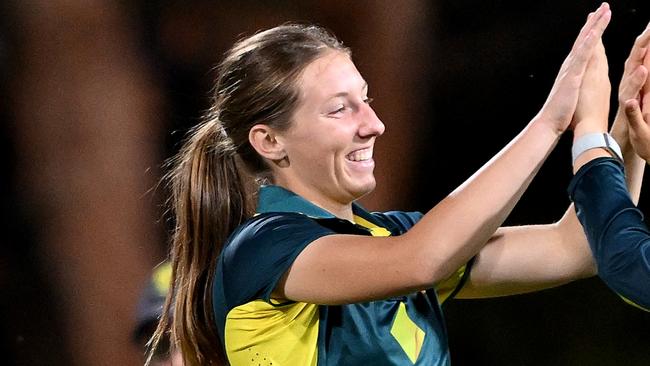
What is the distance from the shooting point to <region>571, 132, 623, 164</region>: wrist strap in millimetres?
1309

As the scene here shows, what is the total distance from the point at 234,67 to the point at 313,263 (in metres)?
0.31

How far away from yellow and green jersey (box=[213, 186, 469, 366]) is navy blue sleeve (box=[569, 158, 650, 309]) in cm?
24

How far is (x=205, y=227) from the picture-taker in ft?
4.72

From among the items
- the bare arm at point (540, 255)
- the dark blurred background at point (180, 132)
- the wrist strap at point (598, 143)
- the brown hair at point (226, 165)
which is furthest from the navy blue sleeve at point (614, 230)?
the dark blurred background at point (180, 132)

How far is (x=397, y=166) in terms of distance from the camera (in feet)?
7.20

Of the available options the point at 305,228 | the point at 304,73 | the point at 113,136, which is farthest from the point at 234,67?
the point at 113,136

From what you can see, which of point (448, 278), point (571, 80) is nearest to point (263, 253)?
point (448, 278)

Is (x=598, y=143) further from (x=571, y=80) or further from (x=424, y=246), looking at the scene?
(x=424, y=246)

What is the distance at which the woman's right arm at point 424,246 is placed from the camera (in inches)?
47.3

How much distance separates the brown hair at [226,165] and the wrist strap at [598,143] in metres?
0.33

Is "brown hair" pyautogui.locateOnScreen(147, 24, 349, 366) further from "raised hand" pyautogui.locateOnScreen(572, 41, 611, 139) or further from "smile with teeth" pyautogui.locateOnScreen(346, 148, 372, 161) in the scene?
"raised hand" pyautogui.locateOnScreen(572, 41, 611, 139)

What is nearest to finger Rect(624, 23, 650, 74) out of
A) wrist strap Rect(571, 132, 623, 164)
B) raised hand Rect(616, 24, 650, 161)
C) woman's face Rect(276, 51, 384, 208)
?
raised hand Rect(616, 24, 650, 161)

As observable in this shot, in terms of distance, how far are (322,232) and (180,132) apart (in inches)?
35.7

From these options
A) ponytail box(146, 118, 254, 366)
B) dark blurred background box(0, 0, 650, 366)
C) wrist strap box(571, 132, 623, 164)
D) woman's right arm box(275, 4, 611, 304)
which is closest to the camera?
woman's right arm box(275, 4, 611, 304)
